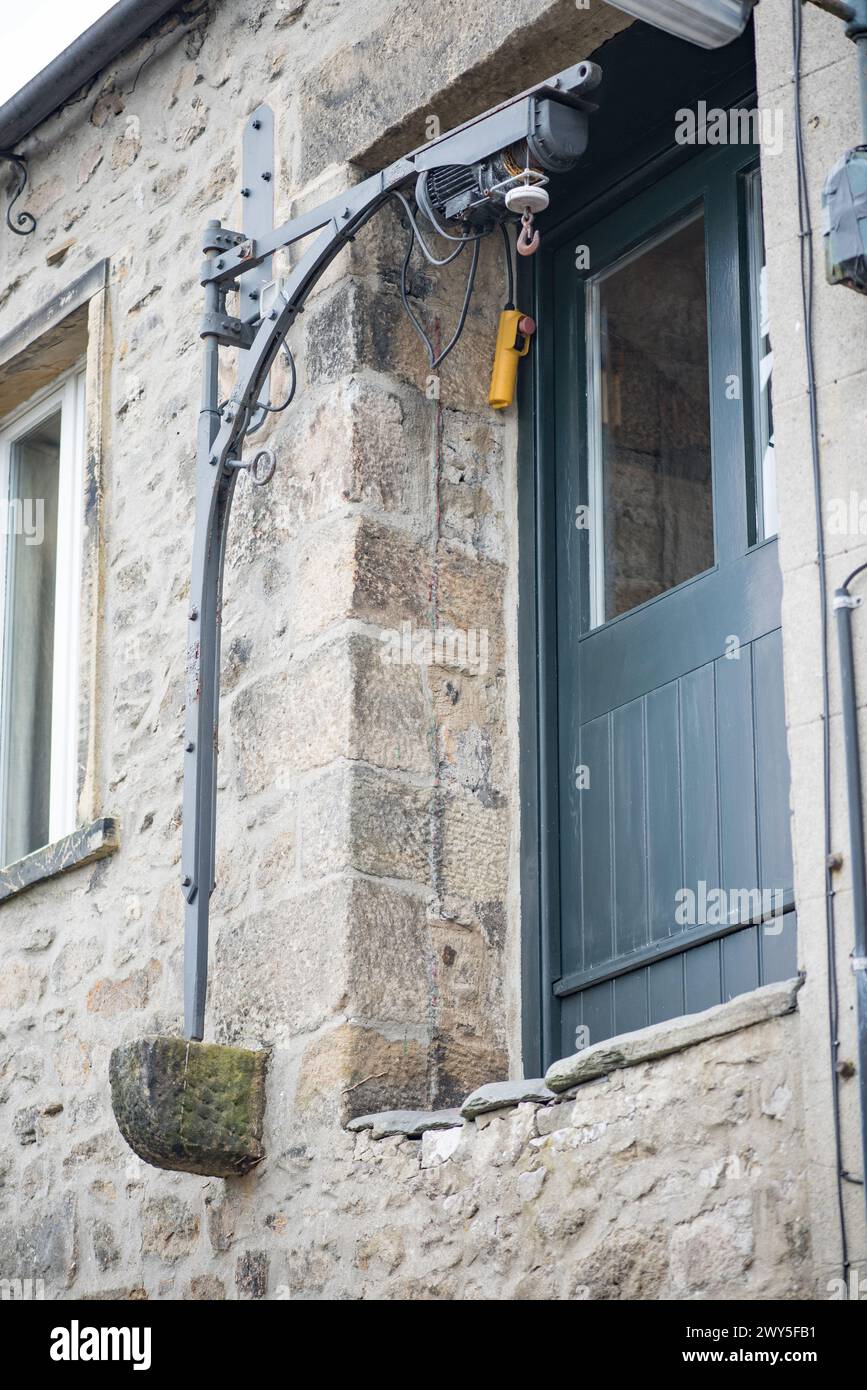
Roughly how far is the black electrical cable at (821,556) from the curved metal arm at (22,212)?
3207mm

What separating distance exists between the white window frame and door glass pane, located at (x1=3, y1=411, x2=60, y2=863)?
0.05 ft

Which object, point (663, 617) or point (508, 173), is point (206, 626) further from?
point (508, 173)

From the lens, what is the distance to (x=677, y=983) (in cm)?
420

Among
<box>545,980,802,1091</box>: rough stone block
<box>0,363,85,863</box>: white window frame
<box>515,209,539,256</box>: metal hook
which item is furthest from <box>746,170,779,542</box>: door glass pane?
<box>0,363,85,863</box>: white window frame

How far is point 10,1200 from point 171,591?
1613 millimetres

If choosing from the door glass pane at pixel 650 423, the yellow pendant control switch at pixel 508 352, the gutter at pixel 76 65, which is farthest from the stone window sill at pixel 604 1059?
the gutter at pixel 76 65

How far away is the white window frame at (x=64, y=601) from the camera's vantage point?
583 cm

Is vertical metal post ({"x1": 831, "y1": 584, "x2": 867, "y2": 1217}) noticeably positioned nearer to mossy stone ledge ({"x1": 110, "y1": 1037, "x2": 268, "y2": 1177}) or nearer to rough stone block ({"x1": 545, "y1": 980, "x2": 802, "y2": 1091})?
rough stone block ({"x1": 545, "y1": 980, "x2": 802, "y2": 1091})

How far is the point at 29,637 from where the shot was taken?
20.4ft

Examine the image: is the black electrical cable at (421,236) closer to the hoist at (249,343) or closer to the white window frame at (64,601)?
the hoist at (249,343)

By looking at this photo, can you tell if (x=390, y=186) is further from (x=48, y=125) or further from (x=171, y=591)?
(x=48, y=125)

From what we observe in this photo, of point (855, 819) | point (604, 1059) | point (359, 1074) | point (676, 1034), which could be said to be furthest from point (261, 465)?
point (855, 819)

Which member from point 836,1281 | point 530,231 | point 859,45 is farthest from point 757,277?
point 836,1281

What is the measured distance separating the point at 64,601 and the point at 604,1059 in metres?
2.94
